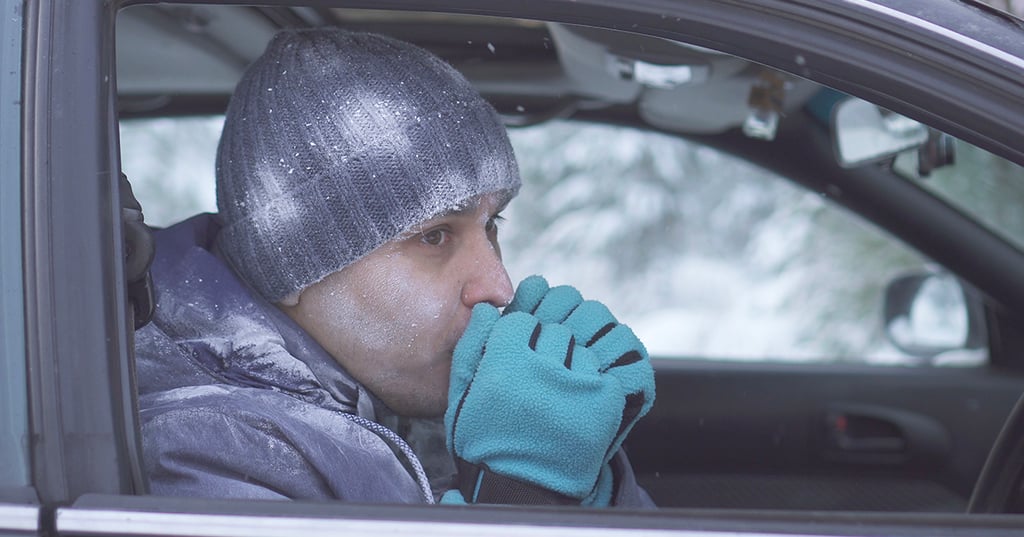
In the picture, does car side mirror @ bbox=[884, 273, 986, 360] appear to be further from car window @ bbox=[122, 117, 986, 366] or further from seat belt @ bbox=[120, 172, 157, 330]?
car window @ bbox=[122, 117, 986, 366]

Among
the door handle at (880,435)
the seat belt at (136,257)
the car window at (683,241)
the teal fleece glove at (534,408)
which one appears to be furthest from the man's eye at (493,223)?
the car window at (683,241)

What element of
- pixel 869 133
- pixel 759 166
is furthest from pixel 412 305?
pixel 759 166

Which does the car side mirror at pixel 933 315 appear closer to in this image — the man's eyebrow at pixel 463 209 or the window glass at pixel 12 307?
the man's eyebrow at pixel 463 209

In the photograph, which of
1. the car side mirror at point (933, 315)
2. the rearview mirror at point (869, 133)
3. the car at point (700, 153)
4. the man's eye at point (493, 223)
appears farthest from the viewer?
the car side mirror at point (933, 315)

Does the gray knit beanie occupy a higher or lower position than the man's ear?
higher

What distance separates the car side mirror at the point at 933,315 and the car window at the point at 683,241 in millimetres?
4158

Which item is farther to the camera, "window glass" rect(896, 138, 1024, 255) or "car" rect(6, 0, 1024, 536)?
"window glass" rect(896, 138, 1024, 255)

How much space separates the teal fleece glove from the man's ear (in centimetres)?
33

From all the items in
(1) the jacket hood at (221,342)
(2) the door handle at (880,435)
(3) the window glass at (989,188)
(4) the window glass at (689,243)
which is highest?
(1) the jacket hood at (221,342)

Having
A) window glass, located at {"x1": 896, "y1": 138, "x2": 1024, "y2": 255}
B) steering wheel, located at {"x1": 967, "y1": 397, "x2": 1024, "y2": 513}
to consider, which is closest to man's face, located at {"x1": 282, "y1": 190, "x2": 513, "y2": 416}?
steering wheel, located at {"x1": 967, "y1": 397, "x2": 1024, "y2": 513}

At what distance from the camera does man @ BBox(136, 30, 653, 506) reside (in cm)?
142

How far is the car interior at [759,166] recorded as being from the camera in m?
2.41

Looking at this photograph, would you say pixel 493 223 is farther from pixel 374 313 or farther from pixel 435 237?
pixel 374 313

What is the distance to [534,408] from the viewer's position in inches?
55.1
